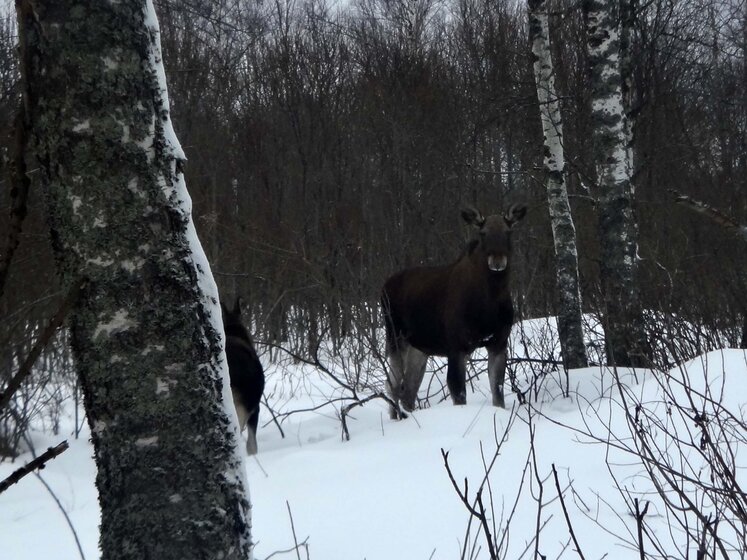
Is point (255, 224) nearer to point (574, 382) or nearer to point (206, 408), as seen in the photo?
point (574, 382)

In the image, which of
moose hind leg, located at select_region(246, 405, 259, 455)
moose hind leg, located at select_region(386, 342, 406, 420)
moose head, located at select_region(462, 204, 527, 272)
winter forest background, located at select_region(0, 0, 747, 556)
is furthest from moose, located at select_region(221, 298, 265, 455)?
winter forest background, located at select_region(0, 0, 747, 556)

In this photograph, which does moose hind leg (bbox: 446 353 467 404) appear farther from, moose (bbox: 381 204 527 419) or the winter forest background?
the winter forest background

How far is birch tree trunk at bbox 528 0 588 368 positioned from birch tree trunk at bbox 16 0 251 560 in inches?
285

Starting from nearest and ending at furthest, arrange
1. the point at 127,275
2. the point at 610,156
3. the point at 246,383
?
the point at 127,275 < the point at 246,383 < the point at 610,156

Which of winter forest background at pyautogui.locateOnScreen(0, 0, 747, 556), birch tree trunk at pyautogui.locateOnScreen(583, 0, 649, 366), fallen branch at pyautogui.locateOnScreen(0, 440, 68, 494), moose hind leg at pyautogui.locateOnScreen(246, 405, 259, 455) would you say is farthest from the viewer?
winter forest background at pyautogui.locateOnScreen(0, 0, 747, 556)

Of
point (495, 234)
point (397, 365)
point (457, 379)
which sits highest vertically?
point (495, 234)

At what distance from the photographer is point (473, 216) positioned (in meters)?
8.18

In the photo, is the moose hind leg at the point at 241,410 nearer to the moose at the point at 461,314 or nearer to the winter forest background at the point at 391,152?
the moose at the point at 461,314

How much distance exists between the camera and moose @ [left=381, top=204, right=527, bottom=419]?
7.90m

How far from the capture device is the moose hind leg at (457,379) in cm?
786

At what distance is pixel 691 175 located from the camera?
16406mm

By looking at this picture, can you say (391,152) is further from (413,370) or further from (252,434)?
(252,434)

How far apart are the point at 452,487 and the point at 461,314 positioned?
355 centimetres

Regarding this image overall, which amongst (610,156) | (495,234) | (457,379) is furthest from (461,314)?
(610,156)
